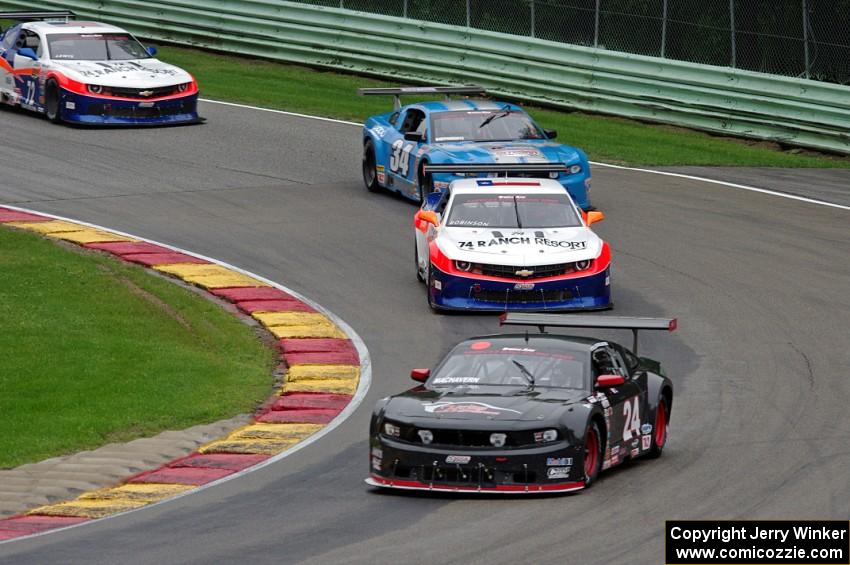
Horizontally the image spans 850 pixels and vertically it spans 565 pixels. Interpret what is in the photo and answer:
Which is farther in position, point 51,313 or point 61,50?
point 61,50

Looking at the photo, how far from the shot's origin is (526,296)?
1891cm

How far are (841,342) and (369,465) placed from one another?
22.0 feet

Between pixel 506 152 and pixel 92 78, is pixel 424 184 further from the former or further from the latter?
pixel 92 78

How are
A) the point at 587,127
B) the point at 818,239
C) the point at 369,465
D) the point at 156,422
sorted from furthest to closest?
the point at 587,127, the point at 818,239, the point at 156,422, the point at 369,465

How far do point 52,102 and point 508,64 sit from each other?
882 centimetres

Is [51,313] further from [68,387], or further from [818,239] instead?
[818,239]

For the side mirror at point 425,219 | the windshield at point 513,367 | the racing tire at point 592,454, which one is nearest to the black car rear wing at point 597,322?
the windshield at point 513,367

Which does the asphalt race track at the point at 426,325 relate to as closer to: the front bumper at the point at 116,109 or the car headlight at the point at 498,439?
the front bumper at the point at 116,109

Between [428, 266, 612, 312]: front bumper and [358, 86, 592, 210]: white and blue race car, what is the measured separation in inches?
158

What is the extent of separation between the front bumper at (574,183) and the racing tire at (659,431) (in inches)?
367

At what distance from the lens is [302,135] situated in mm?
29344

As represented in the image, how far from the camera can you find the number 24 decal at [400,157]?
24422 mm

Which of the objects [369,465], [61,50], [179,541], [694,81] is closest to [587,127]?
[694,81]

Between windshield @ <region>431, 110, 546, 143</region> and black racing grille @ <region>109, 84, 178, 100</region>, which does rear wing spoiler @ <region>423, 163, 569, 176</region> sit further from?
black racing grille @ <region>109, 84, 178, 100</region>
